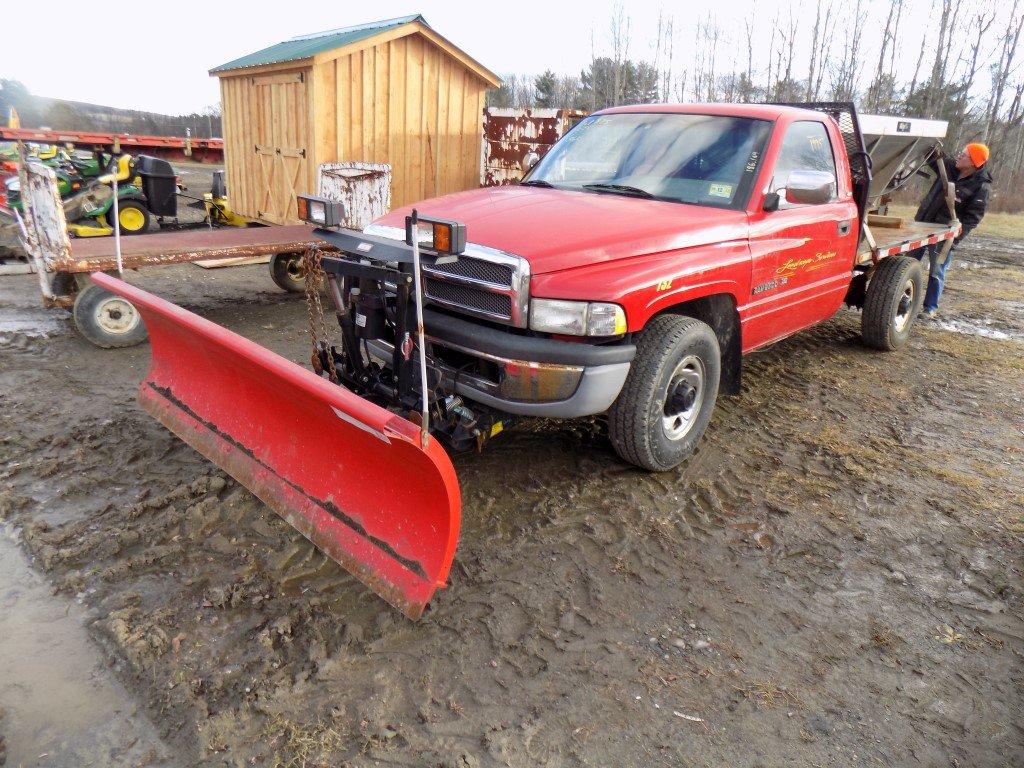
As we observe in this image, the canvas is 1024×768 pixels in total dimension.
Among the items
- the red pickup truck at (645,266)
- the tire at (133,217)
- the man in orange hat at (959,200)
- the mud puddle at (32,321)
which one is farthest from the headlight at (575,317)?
the tire at (133,217)

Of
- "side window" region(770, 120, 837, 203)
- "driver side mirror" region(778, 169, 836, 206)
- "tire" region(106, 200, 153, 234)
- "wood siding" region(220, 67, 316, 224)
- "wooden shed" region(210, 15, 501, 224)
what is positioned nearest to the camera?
"driver side mirror" region(778, 169, 836, 206)

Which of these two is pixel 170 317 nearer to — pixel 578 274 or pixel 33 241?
pixel 578 274

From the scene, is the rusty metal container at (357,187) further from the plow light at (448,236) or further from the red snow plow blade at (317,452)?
the plow light at (448,236)

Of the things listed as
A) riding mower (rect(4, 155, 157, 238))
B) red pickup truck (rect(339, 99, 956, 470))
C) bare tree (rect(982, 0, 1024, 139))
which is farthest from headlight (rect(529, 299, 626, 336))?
bare tree (rect(982, 0, 1024, 139))

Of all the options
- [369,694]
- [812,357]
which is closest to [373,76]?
[812,357]

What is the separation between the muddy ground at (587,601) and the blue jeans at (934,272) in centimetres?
354

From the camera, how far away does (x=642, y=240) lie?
356 cm

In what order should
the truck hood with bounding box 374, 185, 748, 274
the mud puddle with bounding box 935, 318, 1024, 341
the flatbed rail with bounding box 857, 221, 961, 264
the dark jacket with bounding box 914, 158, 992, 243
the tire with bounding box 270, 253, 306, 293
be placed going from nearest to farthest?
the truck hood with bounding box 374, 185, 748, 274 → the flatbed rail with bounding box 857, 221, 961, 264 → the mud puddle with bounding box 935, 318, 1024, 341 → the dark jacket with bounding box 914, 158, 992, 243 → the tire with bounding box 270, 253, 306, 293

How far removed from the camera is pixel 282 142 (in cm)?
955

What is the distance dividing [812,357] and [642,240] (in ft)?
12.3

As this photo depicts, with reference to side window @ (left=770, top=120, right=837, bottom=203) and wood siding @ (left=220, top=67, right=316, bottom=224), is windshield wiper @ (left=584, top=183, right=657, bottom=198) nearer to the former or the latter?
side window @ (left=770, top=120, right=837, bottom=203)

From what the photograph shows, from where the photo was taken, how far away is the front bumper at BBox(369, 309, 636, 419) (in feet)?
10.8

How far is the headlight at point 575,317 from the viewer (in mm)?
3295

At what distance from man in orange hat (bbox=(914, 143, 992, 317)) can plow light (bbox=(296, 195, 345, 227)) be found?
6.82 meters
